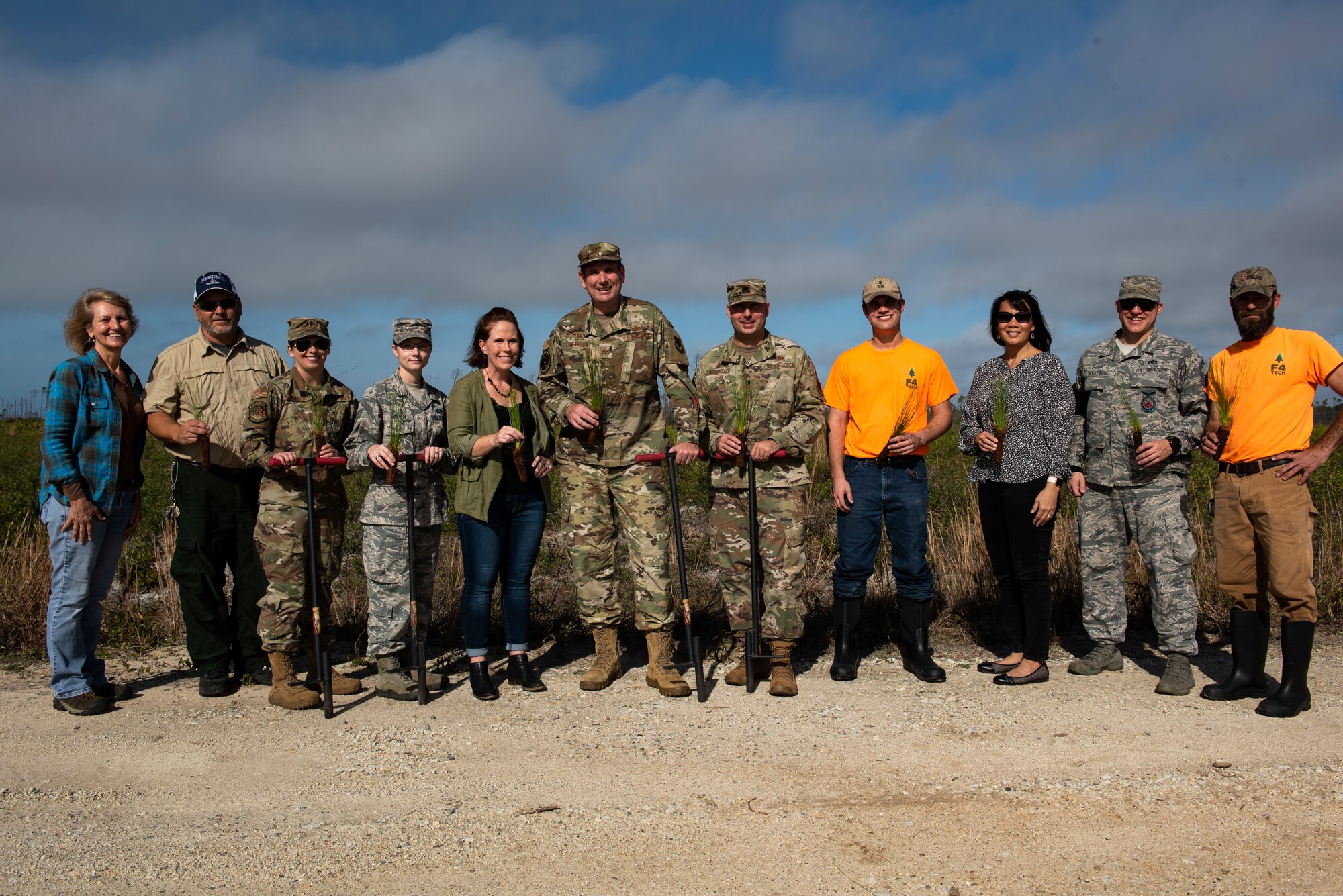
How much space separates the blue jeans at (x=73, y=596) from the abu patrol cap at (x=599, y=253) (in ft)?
10.5

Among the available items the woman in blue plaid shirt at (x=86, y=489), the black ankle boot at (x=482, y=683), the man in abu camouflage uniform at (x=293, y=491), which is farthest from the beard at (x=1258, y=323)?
the woman in blue plaid shirt at (x=86, y=489)

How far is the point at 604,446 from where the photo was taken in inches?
222

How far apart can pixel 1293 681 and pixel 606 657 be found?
3.86 metres

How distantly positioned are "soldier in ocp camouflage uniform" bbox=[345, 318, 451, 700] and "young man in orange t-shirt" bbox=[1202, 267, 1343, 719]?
461 centimetres

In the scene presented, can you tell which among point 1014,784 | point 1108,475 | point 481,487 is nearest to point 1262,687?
point 1108,475

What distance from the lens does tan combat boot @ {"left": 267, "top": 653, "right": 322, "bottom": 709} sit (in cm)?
535

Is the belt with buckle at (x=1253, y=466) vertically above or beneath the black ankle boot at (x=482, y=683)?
above

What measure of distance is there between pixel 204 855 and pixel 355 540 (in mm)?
6258

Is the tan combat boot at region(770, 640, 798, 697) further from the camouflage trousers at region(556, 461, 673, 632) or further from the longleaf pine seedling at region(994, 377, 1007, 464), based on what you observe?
the longleaf pine seedling at region(994, 377, 1007, 464)

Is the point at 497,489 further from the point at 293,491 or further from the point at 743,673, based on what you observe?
the point at 743,673

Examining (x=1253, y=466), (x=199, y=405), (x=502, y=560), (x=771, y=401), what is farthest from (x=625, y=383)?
(x=1253, y=466)

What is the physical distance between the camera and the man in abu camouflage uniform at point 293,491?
544 centimetres

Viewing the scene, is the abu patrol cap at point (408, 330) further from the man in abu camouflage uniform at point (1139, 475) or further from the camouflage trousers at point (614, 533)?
the man in abu camouflage uniform at point (1139, 475)

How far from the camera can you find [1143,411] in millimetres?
5477
